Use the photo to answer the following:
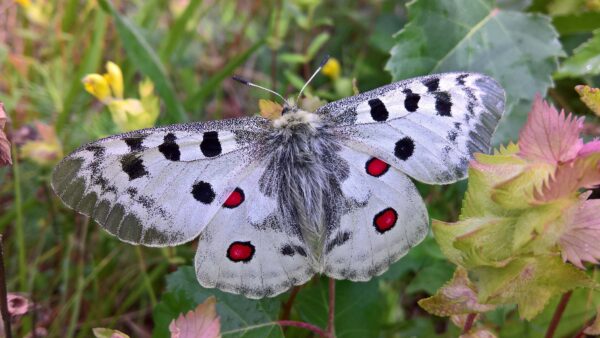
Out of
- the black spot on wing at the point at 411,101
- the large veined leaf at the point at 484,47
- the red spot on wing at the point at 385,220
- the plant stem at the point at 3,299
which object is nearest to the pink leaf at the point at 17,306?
the plant stem at the point at 3,299

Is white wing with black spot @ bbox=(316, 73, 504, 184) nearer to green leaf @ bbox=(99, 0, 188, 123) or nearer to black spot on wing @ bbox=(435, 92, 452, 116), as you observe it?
black spot on wing @ bbox=(435, 92, 452, 116)

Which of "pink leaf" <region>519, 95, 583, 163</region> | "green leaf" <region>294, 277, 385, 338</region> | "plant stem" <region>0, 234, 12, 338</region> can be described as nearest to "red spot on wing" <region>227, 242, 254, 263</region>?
"green leaf" <region>294, 277, 385, 338</region>

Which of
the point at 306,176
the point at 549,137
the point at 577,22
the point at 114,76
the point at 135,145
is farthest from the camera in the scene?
the point at 577,22

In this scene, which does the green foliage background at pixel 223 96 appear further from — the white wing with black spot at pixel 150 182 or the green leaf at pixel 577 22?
the white wing with black spot at pixel 150 182

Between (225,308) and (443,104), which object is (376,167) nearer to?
(443,104)

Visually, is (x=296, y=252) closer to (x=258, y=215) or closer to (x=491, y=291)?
(x=258, y=215)

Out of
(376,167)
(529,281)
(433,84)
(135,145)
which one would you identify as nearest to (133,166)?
(135,145)

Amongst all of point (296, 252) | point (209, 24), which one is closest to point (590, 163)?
point (296, 252)
